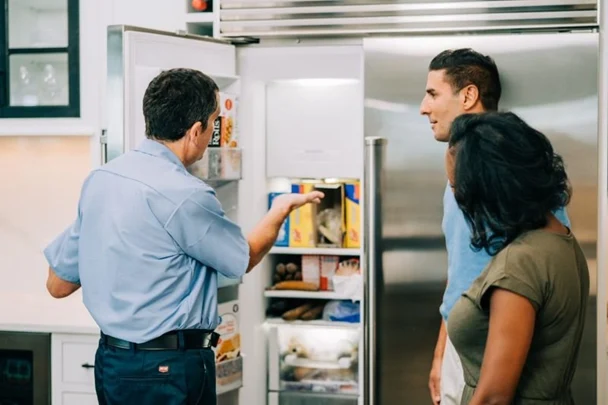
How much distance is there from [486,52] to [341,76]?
0.64 m

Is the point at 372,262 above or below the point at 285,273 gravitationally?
above

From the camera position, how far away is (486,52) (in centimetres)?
308

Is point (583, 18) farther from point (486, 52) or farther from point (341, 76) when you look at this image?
point (341, 76)

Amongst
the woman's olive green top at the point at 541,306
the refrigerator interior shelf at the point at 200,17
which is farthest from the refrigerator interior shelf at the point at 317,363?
the woman's olive green top at the point at 541,306

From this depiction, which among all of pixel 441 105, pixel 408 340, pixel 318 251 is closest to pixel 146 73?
pixel 441 105

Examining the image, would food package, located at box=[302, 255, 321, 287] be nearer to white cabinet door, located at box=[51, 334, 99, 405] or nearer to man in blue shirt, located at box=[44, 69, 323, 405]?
white cabinet door, located at box=[51, 334, 99, 405]

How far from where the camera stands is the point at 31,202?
4.39 m

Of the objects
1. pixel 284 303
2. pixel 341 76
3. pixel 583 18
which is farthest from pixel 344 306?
pixel 583 18

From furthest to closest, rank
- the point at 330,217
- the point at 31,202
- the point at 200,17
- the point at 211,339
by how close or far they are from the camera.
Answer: the point at 31,202 < the point at 330,217 < the point at 200,17 < the point at 211,339

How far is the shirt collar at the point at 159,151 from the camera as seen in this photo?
240 cm

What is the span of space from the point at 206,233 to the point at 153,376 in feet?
1.23

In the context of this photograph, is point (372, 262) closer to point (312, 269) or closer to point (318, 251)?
point (318, 251)

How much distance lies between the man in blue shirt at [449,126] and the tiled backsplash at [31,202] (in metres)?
2.10

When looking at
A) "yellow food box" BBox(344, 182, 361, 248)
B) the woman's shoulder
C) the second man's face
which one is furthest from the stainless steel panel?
the woman's shoulder
